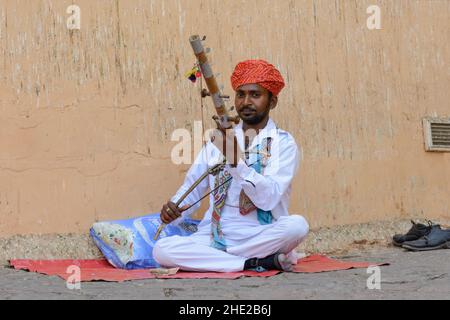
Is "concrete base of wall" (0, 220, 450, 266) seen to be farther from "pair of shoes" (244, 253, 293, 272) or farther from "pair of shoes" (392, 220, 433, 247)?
"pair of shoes" (244, 253, 293, 272)

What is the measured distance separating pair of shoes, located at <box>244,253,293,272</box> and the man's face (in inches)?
31.8

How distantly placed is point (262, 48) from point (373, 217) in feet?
4.62

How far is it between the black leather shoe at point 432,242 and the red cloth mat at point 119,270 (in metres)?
0.70

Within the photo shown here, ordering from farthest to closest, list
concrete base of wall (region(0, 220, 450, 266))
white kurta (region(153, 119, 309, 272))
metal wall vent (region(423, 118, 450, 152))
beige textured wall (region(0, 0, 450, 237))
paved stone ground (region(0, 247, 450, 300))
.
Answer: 1. metal wall vent (region(423, 118, 450, 152))
2. beige textured wall (region(0, 0, 450, 237))
3. concrete base of wall (region(0, 220, 450, 266))
4. white kurta (region(153, 119, 309, 272))
5. paved stone ground (region(0, 247, 450, 300))

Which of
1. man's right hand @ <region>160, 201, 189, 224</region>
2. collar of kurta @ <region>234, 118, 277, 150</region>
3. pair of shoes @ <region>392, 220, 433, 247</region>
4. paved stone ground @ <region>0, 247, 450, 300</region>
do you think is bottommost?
paved stone ground @ <region>0, 247, 450, 300</region>

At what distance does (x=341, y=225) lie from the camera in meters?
5.78

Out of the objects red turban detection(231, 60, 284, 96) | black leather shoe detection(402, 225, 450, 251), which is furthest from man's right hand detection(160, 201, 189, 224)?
black leather shoe detection(402, 225, 450, 251)

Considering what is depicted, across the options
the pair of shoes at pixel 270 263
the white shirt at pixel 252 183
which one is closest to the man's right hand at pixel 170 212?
the white shirt at pixel 252 183

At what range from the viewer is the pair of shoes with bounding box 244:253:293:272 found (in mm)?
4551
